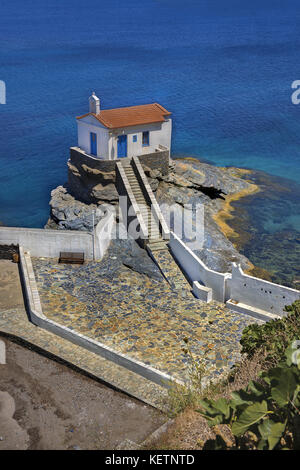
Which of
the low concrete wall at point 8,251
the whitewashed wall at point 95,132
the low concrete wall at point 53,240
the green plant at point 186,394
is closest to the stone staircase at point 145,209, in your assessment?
the whitewashed wall at point 95,132

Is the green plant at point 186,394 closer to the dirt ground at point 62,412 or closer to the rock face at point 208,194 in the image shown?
the dirt ground at point 62,412

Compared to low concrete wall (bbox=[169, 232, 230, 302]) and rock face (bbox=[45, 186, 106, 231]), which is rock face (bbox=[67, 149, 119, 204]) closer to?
rock face (bbox=[45, 186, 106, 231])

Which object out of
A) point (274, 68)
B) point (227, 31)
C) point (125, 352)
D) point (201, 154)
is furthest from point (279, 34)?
point (125, 352)

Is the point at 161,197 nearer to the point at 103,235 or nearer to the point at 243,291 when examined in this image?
the point at 103,235

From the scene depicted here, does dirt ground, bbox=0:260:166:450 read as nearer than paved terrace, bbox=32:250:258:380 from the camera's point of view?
Yes

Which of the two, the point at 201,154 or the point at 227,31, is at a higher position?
the point at 227,31

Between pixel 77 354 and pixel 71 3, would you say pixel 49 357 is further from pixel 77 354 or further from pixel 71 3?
pixel 71 3

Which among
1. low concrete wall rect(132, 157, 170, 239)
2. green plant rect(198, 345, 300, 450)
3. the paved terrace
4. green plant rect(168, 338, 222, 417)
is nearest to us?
green plant rect(198, 345, 300, 450)

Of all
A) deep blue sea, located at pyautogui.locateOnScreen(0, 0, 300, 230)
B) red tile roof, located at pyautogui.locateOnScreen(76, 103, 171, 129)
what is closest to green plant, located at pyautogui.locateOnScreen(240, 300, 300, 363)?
red tile roof, located at pyautogui.locateOnScreen(76, 103, 171, 129)
